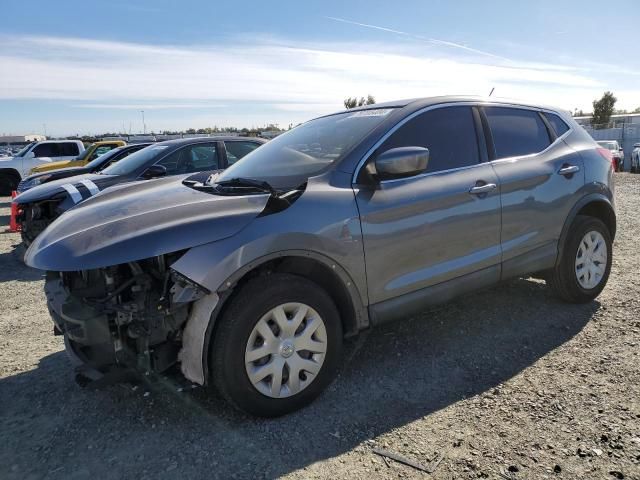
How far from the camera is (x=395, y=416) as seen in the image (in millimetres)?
2840

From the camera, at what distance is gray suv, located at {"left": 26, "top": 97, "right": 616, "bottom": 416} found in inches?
101

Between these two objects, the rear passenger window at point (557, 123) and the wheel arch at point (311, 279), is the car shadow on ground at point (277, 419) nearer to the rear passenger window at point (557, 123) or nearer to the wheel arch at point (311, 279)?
the wheel arch at point (311, 279)

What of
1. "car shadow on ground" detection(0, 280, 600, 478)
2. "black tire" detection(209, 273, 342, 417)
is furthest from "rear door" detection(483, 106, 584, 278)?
"black tire" detection(209, 273, 342, 417)

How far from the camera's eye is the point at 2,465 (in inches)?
99.3

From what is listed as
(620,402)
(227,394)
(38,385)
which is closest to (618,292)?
(620,402)

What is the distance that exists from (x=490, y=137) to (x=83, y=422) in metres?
3.38

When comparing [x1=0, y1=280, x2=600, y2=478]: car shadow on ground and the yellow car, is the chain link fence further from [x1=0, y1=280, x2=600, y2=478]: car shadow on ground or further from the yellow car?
[x1=0, y1=280, x2=600, y2=478]: car shadow on ground

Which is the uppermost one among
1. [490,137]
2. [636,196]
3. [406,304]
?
[490,137]

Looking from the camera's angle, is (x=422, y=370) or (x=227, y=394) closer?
(x=227, y=394)

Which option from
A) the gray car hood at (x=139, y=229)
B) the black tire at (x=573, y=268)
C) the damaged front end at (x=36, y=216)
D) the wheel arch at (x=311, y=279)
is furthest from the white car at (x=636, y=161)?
the gray car hood at (x=139, y=229)

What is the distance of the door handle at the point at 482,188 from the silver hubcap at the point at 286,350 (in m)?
1.47

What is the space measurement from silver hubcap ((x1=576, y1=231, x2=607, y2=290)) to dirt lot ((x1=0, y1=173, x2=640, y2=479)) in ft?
1.35

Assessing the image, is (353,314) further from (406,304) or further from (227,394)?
(227,394)

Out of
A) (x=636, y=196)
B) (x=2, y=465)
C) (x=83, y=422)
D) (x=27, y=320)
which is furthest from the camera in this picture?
(x=636, y=196)
